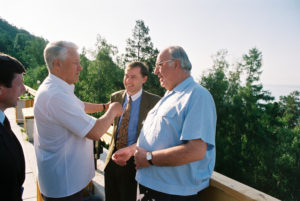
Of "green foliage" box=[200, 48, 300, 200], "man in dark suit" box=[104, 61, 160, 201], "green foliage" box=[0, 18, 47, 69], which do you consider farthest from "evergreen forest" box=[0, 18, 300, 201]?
"green foliage" box=[0, 18, 47, 69]

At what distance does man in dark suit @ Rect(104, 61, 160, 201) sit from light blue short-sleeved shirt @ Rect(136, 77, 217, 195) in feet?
2.66

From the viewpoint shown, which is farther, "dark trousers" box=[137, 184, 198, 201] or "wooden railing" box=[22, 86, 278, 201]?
"dark trousers" box=[137, 184, 198, 201]

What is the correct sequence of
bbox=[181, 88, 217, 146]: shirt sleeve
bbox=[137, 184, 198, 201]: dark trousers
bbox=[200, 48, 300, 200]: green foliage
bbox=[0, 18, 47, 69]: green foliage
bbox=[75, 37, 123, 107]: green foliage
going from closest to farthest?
1. bbox=[181, 88, 217, 146]: shirt sleeve
2. bbox=[137, 184, 198, 201]: dark trousers
3. bbox=[200, 48, 300, 200]: green foliage
4. bbox=[75, 37, 123, 107]: green foliage
5. bbox=[0, 18, 47, 69]: green foliage

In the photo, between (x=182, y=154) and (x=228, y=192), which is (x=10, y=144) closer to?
(x=182, y=154)

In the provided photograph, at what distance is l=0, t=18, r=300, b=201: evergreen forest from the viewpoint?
84.8ft

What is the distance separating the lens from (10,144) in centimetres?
125

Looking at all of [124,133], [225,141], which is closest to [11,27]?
[225,141]

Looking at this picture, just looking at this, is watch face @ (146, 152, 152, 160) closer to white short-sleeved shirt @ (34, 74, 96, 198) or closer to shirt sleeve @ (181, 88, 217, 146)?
shirt sleeve @ (181, 88, 217, 146)

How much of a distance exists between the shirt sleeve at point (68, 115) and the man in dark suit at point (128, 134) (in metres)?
0.83

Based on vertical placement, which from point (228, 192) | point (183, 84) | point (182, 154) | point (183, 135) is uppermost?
point (183, 84)

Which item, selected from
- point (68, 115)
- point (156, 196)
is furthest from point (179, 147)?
point (68, 115)

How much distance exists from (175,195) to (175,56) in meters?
1.05

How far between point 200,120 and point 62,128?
108 centimetres

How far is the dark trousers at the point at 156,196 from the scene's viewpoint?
1.40 metres
